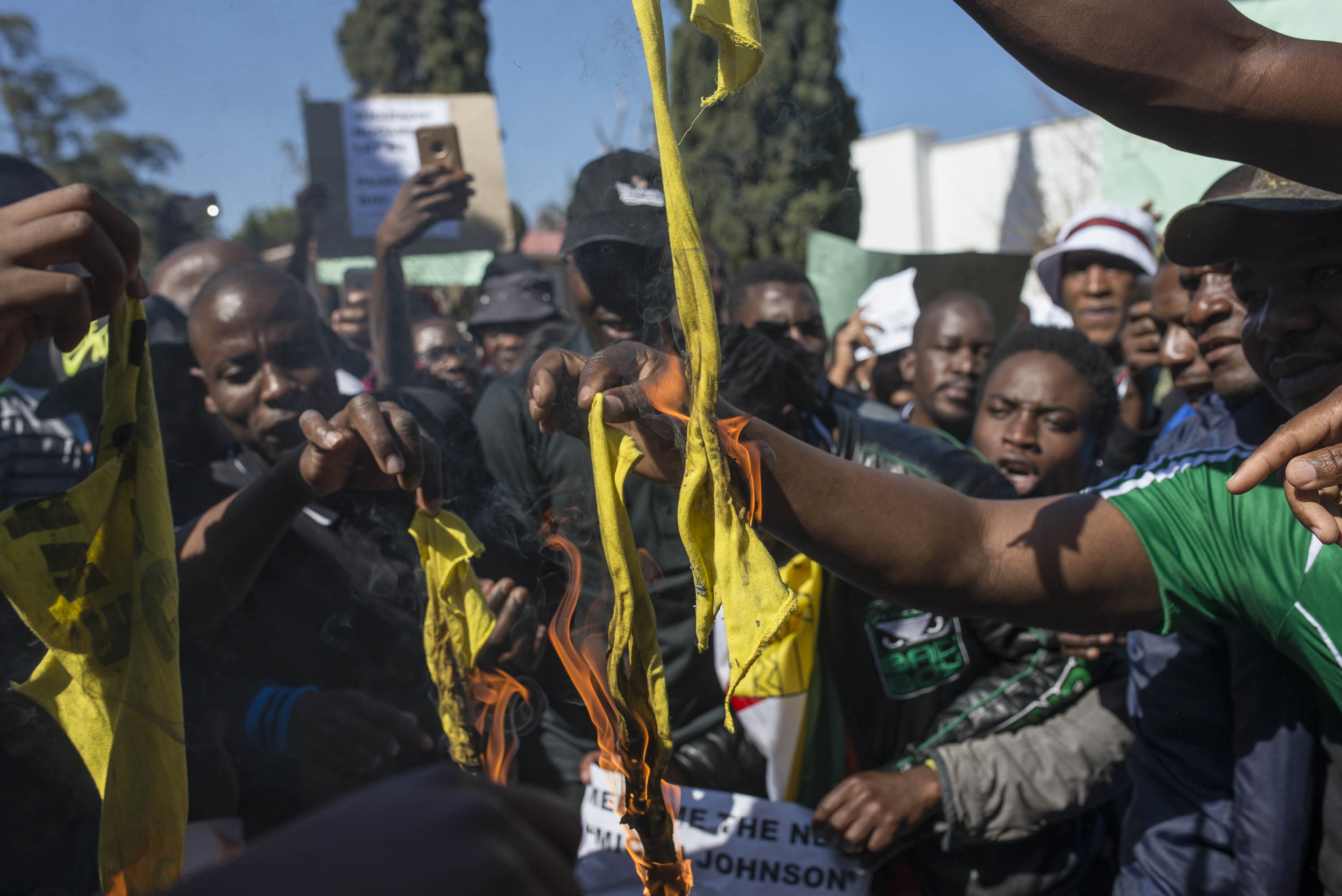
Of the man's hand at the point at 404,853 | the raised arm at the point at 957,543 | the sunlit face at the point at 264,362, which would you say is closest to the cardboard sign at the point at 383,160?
the sunlit face at the point at 264,362

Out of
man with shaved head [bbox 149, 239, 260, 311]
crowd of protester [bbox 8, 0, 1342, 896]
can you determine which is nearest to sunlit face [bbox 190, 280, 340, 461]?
crowd of protester [bbox 8, 0, 1342, 896]

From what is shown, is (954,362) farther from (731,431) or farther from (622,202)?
(731,431)

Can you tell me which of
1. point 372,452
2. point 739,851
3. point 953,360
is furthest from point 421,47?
point 739,851

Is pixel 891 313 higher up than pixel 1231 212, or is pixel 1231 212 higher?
pixel 1231 212

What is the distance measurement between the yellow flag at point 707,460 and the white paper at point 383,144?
65.7 inches

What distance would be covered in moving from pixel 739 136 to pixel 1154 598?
1.46m

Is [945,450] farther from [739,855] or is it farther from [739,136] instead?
[739,855]

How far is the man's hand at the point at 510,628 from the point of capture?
1810 millimetres

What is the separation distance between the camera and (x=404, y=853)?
521 mm

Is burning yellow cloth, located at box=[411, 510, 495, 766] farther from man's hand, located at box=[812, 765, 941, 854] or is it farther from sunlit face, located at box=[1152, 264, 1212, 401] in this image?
sunlit face, located at box=[1152, 264, 1212, 401]

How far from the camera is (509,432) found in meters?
2.18

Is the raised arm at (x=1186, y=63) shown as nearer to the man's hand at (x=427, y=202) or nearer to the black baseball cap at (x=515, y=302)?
the man's hand at (x=427, y=202)

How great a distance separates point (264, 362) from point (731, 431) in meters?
1.48

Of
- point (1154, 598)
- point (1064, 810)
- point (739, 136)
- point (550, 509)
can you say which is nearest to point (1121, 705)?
point (1064, 810)
